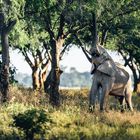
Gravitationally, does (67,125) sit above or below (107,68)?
below

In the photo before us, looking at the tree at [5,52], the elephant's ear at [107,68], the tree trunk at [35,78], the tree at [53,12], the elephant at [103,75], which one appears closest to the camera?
the elephant's ear at [107,68]

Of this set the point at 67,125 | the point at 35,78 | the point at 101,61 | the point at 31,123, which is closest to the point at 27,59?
the point at 35,78

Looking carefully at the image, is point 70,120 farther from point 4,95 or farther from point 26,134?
point 4,95

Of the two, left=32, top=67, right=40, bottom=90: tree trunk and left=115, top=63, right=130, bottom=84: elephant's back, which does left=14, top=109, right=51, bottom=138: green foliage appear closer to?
left=115, top=63, right=130, bottom=84: elephant's back

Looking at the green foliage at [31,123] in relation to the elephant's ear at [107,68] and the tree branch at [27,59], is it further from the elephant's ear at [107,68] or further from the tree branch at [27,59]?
the tree branch at [27,59]

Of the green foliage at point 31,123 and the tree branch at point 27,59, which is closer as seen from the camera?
the green foliage at point 31,123

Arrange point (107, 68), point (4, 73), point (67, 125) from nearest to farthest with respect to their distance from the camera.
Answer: point (67, 125) → point (107, 68) → point (4, 73)

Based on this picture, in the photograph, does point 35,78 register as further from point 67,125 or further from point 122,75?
point 67,125

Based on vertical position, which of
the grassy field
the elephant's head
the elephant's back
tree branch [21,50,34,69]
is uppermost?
tree branch [21,50,34,69]

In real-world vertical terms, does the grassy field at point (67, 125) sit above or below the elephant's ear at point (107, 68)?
below

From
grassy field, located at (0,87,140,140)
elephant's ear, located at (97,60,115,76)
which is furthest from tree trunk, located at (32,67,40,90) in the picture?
grassy field, located at (0,87,140,140)

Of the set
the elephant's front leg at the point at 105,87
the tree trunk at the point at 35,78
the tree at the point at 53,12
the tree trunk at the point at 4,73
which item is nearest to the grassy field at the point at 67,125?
the elephant's front leg at the point at 105,87

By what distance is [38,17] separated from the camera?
2506 cm

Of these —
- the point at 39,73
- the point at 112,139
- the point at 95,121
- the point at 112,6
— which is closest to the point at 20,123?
the point at 112,139
